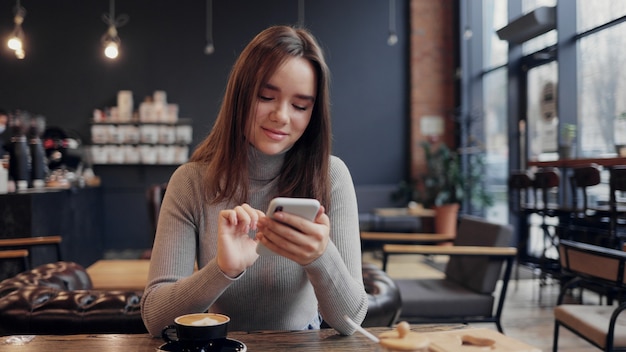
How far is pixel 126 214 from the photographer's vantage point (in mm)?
7941

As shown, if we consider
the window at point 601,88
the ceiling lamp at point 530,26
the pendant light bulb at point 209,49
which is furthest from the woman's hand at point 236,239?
the pendant light bulb at point 209,49

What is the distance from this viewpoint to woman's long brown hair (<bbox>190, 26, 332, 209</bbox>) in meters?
1.27

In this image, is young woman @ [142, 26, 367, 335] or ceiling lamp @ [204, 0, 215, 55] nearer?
young woman @ [142, 26, 367, 335]

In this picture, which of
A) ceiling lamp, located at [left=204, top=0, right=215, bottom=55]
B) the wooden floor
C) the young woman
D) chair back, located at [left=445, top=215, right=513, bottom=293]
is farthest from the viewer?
ceiling lamp, located at [left=204, top=0, right=215, bottom=55]

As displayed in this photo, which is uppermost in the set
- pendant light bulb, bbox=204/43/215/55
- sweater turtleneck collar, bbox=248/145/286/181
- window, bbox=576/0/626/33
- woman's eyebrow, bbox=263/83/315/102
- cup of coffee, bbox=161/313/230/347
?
pendant light bulb, bbox=204/43/215/55

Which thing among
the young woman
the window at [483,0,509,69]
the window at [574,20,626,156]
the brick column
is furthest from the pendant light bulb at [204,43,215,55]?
the young woman

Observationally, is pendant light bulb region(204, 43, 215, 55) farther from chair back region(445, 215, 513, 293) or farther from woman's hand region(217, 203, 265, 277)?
woman's hand region(217, 203, 265, 277)

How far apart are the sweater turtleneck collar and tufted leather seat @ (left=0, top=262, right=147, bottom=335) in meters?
0.53

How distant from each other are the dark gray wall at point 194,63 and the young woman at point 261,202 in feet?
21.4

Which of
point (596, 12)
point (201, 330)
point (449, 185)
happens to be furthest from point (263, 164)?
point (449, 185)

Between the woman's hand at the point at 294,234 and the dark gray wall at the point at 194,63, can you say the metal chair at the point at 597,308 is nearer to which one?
the woman's hand at the point at 294,234

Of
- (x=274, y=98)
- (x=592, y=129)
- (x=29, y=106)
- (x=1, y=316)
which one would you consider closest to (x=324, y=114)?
(x=274, y=98)

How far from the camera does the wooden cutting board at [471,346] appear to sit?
0.79 m

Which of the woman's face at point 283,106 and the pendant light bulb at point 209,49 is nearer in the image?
the woman's face at point 283,106
